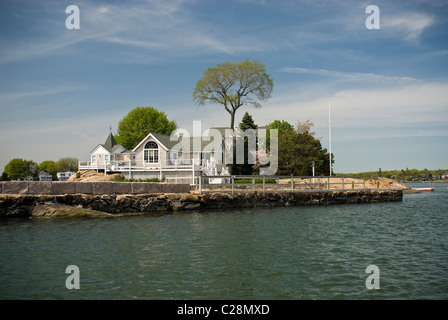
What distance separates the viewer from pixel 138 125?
65312mm

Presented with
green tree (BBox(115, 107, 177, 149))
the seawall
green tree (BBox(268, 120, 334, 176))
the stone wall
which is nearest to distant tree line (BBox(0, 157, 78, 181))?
green tree (BBox(115, 107, 177, 149))

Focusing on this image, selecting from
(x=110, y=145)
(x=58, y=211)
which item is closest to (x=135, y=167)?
(x=110, y=145)

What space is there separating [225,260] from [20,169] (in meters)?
94.2

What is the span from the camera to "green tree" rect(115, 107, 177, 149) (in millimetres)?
64812

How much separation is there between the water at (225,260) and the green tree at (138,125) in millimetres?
46522

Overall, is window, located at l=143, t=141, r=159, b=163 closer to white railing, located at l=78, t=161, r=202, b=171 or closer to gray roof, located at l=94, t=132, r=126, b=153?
white railing, located at l=78, t=161, r=202, b=171

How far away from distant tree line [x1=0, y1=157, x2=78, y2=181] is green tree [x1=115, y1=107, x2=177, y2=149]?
31.0m

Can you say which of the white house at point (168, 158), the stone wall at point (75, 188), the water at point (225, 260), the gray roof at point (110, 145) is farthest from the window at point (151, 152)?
the water at point (225, 260)

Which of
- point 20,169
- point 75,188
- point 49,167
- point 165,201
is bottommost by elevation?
point 165,201

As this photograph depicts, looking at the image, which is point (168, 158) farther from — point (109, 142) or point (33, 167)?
point (33, 167)
